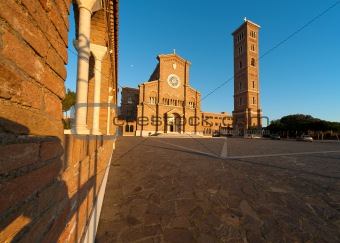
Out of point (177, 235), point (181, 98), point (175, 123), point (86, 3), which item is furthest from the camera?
point (181, 98)

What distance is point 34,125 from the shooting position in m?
0.82

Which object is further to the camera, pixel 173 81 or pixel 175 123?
pixel 173 81

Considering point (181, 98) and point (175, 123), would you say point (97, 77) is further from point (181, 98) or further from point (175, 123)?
point (181, 98)

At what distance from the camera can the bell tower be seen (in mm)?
43156

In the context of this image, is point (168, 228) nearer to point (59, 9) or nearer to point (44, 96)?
point (44, 96)

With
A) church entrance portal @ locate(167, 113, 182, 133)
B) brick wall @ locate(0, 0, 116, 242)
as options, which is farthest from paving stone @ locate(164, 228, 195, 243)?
church entrance portal @ locate(167, 113, 182, 133)

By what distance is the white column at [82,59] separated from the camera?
11.2ft

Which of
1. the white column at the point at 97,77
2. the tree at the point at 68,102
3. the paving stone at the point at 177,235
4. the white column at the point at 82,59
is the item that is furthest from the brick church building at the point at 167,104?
the paving stone at the point at 177,235

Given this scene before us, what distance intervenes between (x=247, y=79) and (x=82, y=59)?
47.5m

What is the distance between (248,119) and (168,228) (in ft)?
151

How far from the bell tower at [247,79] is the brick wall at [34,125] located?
4706 cm

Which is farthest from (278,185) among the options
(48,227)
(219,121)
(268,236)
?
(219,121)

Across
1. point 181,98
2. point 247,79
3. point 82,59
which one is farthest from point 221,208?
point 247,79

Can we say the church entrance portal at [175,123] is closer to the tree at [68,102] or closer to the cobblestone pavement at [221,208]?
the tree at [68,102]
